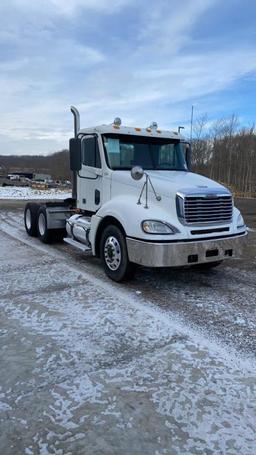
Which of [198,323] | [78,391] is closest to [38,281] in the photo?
[198,323]

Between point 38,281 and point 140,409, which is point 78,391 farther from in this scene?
point 38,281

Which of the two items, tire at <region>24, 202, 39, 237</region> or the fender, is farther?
tire at <region>24, 202, 39, 237</region>

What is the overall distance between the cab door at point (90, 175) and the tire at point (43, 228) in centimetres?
190

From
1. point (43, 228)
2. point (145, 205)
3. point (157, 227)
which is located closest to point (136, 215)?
point (145, 205)

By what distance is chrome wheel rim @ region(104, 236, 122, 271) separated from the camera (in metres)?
6.12

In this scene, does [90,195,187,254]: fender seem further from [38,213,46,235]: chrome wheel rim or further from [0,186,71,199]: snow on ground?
[0,186,71,199]: snow on ground

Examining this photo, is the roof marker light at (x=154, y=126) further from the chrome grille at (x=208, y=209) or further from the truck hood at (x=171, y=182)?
the chrome grille at (x=208, y=209)

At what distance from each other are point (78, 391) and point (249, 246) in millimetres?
7427

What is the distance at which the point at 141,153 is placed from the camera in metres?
7.12

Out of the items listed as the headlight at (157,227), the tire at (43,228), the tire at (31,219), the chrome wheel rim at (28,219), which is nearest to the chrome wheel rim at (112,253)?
the headlight at (157,227)

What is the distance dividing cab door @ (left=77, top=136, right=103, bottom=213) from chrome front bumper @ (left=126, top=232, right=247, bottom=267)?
187 cm

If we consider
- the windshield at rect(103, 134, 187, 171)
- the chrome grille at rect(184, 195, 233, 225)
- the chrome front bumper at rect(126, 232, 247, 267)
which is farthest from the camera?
the windshield at rect(103, 134, 187, 171)

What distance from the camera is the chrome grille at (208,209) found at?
5.64 meters

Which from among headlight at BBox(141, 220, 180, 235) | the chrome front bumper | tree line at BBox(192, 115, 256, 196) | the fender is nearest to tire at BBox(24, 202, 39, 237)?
the fender
